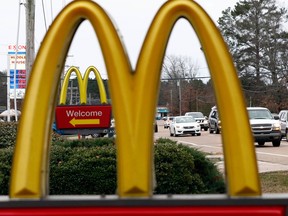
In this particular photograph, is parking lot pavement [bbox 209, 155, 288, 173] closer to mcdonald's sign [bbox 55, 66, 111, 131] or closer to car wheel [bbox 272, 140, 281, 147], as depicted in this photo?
mcdonald's sign [bbox 55, 66, 111, 131]

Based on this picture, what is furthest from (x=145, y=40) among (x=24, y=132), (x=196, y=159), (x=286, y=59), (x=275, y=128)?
(x=286, y=59)

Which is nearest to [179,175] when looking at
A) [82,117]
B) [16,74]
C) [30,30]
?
[82,117]

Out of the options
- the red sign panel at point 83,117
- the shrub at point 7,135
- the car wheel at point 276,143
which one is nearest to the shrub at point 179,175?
the red sign panel at point 83,117

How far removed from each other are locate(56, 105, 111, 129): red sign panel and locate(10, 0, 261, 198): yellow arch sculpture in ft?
32.7

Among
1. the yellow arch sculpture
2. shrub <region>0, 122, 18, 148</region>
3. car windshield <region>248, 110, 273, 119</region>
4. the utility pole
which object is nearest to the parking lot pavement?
shrub <region>0, 122, 18, 148</region>

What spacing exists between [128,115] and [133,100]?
0.34 feet

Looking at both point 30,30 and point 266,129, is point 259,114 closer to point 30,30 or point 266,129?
point 266,129

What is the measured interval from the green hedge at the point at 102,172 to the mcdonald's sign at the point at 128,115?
438 cm

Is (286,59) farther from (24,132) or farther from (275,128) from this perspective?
(24,132)

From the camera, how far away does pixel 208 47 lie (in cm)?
379

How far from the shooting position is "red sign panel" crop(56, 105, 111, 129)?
13.9 metres

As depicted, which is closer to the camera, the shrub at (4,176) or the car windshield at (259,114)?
the shrub at (4,176)

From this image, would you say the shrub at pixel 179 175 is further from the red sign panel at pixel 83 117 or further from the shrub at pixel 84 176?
the red sign panel at pixel 83 117

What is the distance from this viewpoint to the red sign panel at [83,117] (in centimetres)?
1392
